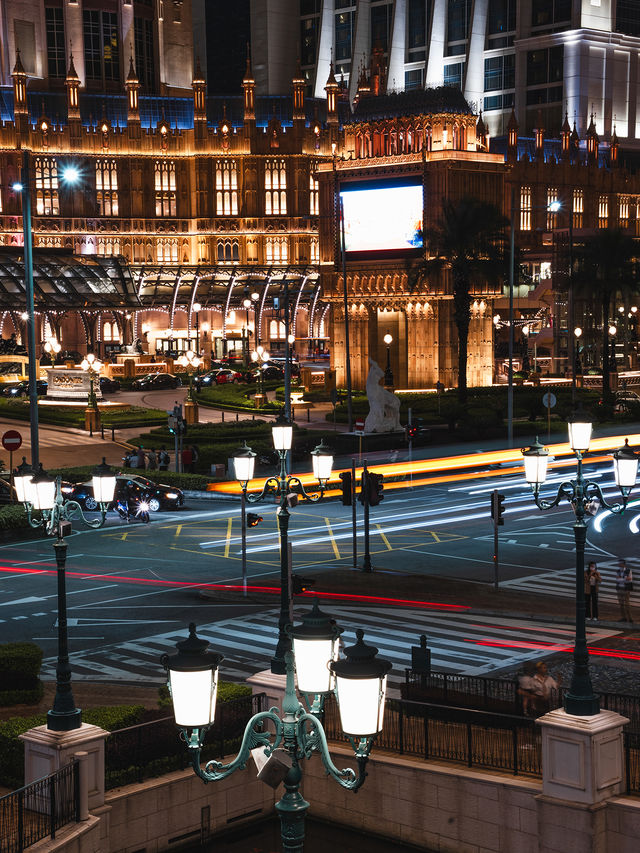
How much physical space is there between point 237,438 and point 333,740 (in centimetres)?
3735

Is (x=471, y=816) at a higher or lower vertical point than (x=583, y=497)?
lower

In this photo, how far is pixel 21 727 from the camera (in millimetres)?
18594

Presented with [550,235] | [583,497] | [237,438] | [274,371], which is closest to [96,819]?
[583,497]

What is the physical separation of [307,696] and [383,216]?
68611mm

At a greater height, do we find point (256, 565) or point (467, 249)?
point (467, 249)

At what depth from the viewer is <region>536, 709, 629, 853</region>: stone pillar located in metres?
16.6

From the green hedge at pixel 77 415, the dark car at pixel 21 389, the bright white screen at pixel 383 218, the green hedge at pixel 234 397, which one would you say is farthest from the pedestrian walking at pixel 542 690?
the bright white screen at pixel 383 218

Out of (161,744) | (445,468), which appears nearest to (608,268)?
(445,468)

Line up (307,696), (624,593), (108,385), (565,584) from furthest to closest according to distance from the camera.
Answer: (108,385) → (565,584) → (624,593) → (307,696)

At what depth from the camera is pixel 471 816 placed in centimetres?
1823

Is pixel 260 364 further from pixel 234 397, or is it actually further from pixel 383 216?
pixel 383 216

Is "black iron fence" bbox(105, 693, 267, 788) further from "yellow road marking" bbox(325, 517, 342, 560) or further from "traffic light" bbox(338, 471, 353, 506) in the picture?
"yellow road marking" bbox(325, 517, 342, 560)

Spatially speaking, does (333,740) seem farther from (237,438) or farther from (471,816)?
(237,438)

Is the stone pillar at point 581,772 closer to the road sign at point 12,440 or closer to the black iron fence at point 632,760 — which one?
the black iron fence at point 632,760
